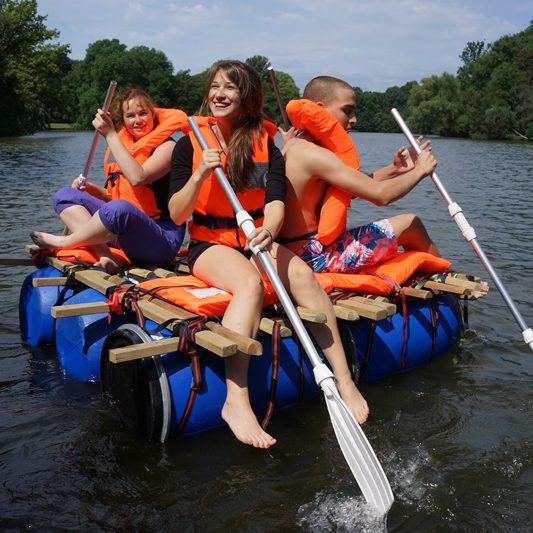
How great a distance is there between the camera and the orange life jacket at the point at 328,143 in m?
4.07

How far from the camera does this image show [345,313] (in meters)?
3.69

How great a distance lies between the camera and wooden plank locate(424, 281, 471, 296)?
433 cm

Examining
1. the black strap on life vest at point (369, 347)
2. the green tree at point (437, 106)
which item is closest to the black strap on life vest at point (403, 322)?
the black strap on life vest at point (369, 347)

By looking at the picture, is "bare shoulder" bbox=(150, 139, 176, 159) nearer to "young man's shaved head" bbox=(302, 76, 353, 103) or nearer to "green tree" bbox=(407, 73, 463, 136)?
"young man's shaved head" bbox=(302, 76, 353, 103)

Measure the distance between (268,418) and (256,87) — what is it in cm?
192

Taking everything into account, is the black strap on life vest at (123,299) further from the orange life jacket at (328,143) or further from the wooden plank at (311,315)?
the orange life jacket at (328,143)

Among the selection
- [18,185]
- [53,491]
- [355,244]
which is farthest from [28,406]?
[18,185]

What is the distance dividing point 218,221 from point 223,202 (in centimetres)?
13

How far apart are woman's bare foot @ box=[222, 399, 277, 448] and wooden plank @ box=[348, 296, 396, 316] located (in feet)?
3.36

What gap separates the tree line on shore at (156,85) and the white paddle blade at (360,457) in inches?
1196

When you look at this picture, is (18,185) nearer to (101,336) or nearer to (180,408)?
(101,336)

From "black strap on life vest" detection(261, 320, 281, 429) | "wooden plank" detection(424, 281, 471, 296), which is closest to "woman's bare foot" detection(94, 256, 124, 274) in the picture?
"black strap on life vest" detection(261, 320, 281, 429)

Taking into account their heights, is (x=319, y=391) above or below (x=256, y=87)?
below

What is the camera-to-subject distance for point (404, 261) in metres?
4.50
